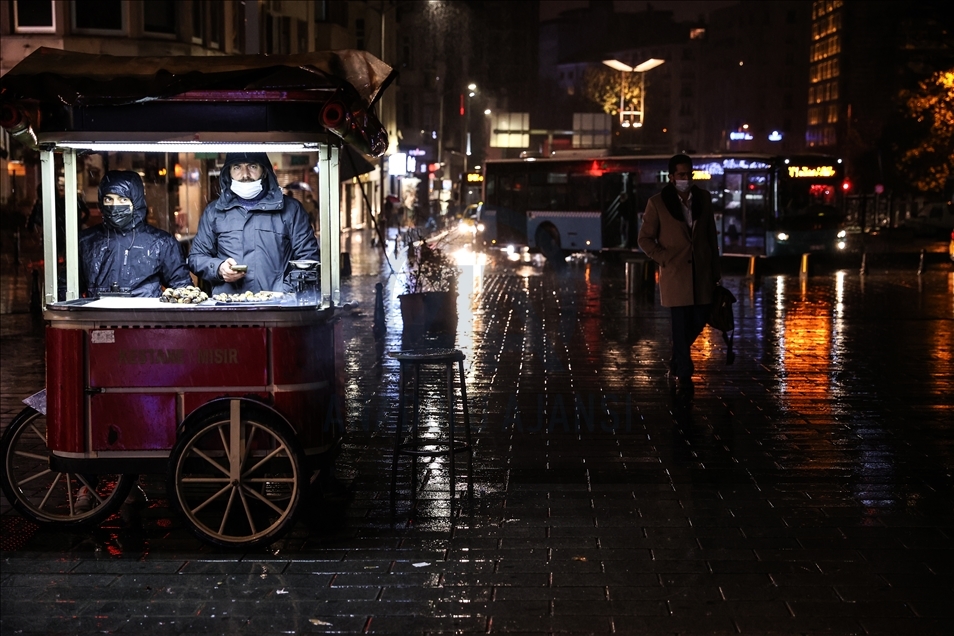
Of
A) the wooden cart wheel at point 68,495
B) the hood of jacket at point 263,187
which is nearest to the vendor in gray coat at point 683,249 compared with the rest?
the hood of jacket at point 263,187

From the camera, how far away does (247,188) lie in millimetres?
7457

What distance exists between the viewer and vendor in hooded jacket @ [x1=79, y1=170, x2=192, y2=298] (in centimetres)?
729

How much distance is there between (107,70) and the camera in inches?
250

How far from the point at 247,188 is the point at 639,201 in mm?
27727

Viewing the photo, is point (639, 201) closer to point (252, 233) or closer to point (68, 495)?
Answer: point (252, 233)

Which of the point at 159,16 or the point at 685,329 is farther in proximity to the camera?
the point at 159,16

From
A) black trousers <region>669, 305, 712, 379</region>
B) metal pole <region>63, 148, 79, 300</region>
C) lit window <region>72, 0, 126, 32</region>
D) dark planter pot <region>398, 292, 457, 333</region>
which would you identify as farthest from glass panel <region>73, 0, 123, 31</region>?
metal pole <region>63, 148, 79, 300</region>

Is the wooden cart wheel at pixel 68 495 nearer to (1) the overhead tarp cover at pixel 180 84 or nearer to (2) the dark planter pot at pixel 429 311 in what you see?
(1) the overhead tarp cover at pixel 180 84

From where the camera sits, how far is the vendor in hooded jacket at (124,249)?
287 inches

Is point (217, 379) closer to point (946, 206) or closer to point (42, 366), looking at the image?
point (42, 366)

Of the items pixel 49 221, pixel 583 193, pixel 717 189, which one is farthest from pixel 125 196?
pixel 583 193

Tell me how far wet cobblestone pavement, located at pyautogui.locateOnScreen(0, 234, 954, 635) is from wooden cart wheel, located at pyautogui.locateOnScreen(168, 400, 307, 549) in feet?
0.54

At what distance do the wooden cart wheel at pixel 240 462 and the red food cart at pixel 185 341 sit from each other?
0.01 meters

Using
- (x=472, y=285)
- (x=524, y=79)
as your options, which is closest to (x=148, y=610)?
(x=472, y=285)
